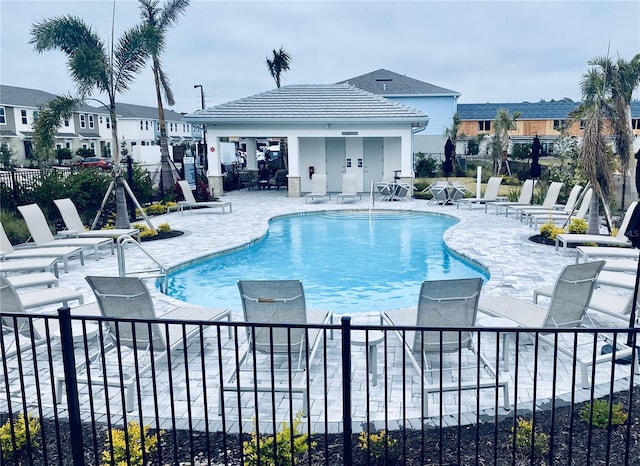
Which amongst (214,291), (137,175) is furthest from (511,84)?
(214,291)

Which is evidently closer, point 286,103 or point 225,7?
point 225,7

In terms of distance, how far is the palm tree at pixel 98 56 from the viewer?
13.4 metres

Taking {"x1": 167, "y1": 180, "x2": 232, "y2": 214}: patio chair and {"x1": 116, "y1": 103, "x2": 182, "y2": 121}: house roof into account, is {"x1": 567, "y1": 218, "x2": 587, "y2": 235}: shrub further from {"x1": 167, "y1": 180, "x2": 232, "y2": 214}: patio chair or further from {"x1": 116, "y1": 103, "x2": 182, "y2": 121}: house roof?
{"x1": 116, "y1": 103, "x2": 182, "y2": 121}: house roof

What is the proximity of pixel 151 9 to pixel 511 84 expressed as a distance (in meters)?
53.5

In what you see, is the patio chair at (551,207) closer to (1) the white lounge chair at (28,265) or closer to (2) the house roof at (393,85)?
(1) the white lounge chair at (28,265)

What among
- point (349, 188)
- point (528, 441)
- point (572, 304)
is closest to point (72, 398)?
point (528, 441)

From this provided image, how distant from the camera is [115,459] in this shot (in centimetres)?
377

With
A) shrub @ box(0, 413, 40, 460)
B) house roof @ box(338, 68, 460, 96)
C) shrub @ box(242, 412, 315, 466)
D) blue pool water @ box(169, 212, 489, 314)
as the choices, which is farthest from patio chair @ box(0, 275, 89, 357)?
house roof @ box(338, 68, 460, 96)

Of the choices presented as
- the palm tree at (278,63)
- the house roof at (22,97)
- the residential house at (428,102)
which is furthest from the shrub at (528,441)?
the house roof at (22,97)

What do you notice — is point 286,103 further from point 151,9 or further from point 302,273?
point 302,273

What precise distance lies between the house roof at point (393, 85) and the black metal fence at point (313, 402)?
3711 cm

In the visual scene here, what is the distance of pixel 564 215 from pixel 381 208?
6.82 metres

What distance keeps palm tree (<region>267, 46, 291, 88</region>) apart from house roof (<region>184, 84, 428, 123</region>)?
1660 cm

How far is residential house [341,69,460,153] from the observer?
41250 mm
